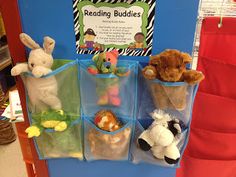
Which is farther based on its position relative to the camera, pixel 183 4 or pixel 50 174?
pixel 50 174

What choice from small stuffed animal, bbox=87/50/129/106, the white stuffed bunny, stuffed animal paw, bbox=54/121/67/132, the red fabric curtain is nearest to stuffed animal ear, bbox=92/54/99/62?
small stuffed animal, bbox=87/50/129/106

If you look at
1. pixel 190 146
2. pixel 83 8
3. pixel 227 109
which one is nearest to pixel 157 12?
pixel 83 8

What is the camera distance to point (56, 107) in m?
0.81

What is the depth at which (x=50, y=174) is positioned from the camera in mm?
1021

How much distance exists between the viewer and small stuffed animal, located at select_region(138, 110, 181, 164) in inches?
30.3

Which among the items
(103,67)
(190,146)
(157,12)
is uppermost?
(157,12)

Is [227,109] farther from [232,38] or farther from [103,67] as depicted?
[103,67]

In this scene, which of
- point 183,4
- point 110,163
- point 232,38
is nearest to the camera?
point 183,4

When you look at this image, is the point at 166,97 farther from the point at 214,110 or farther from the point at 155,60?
the point at 214,110

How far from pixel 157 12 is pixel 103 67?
218mm

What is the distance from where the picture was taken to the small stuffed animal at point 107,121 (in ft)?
2.61

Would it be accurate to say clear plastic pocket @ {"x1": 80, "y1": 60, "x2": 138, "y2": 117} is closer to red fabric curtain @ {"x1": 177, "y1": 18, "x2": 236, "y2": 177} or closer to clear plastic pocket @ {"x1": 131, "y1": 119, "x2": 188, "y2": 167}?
clear plastic pocket @ {"x1": 131, "y1": 119, "x2": 188, "y2": 167}

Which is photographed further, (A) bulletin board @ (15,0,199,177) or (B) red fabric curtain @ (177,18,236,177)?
(B) red fabric curtain @ (177,18,236,177)

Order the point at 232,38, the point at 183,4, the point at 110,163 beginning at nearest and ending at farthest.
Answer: the point at 183,4
the point at 232,38
the point at 110,163
